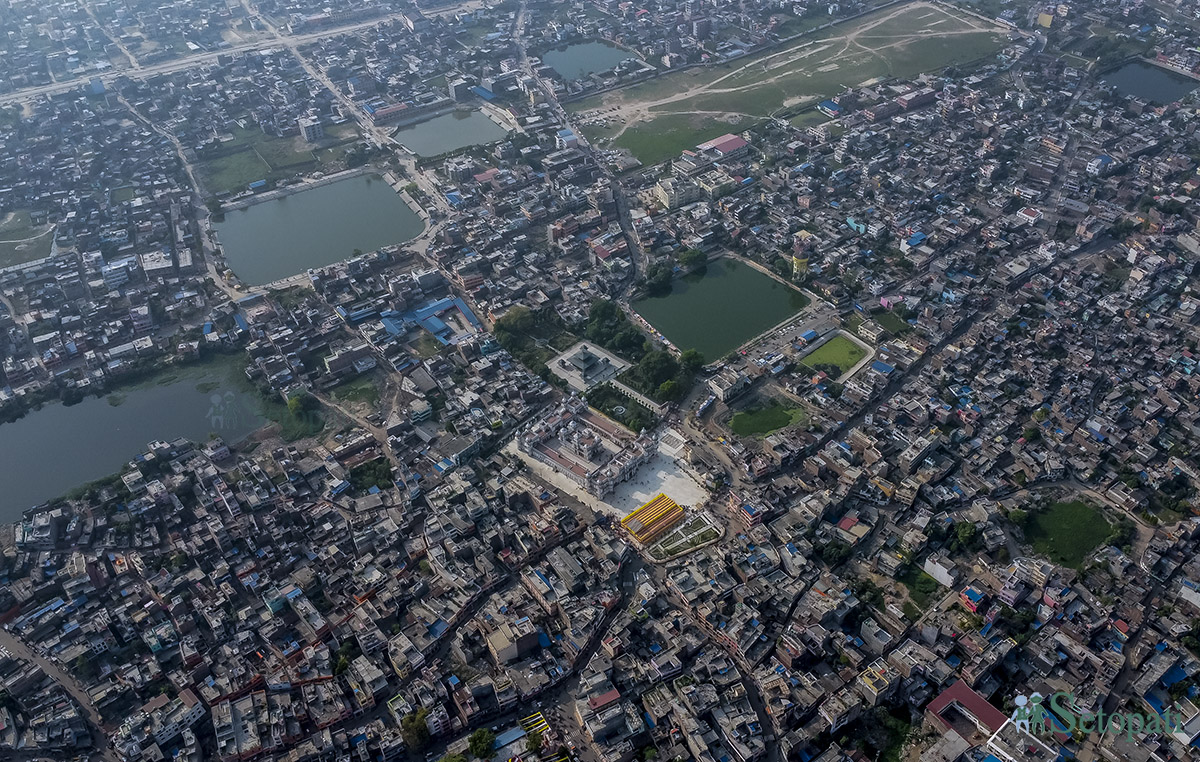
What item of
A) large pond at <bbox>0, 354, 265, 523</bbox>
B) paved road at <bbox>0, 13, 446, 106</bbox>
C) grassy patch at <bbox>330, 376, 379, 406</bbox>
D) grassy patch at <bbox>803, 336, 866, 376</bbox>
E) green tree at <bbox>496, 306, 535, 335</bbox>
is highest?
paved road at <bbox>0, 13, 446, 106</bbox>

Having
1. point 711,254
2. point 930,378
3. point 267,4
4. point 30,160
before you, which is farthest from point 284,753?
point 267,4

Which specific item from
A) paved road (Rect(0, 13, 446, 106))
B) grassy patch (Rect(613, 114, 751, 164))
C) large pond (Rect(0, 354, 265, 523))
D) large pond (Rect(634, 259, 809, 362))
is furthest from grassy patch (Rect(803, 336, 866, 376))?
paved road (Rect(0, 13, 446, 106))

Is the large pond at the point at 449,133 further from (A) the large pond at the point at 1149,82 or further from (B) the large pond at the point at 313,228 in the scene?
(A) the large pond at the point at 1149,82

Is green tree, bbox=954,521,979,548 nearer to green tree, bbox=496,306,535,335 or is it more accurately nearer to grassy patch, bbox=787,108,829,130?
green tree, bbox=496,306,535,335

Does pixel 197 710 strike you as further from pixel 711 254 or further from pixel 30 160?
pixel 30 160

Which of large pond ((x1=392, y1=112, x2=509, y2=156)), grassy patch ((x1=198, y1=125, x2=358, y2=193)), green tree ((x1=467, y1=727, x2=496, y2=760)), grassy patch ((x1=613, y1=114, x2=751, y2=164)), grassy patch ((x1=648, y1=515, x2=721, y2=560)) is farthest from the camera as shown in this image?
large pond ((x1=392, y1=112, x2=509, y2=156))

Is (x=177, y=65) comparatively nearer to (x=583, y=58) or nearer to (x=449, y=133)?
(x=449, y=133)
